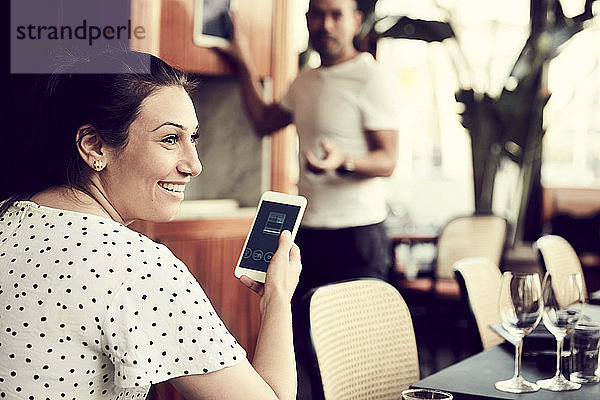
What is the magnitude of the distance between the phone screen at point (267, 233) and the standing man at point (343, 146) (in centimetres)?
142

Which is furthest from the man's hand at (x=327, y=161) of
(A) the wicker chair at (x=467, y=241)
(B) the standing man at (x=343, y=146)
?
(A) the wicker chair at (x=467, y=241)

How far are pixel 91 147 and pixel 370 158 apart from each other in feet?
5.66

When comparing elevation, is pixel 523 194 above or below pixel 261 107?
below

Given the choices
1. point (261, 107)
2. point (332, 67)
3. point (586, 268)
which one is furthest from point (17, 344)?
point (586, 268)

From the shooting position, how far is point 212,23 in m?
3.43

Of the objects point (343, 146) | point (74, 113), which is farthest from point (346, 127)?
point (74, 113)

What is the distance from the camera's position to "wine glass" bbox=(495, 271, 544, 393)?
1.78 metres

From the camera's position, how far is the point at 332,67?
3.20 metres

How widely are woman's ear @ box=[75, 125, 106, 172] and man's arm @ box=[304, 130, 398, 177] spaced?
1.47 meters

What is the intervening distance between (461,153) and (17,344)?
19.2 feet

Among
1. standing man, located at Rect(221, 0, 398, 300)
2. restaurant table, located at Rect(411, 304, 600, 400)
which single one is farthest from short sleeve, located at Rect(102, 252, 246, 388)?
standing man, located at Rect(221, 0, 398, 300)

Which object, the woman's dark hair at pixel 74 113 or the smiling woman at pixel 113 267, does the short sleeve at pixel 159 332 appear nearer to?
the smiling woman at pixel 113 267

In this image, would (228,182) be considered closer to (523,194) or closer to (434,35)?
(434,35)

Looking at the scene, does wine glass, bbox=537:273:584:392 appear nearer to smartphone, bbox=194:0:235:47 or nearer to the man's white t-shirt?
the man's white t-shirt
